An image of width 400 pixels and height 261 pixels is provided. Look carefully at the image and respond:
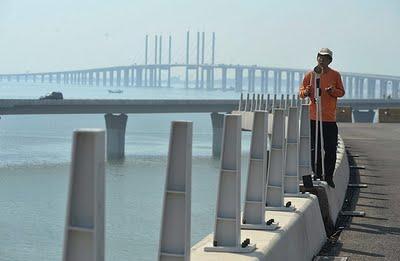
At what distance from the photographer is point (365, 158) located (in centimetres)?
2102

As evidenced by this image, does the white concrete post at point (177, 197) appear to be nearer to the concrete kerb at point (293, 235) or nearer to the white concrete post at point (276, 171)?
the concrete kerb at point (293, 235)

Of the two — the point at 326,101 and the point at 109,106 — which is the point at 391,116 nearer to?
the point at 109,106

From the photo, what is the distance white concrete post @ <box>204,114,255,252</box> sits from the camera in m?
6.05

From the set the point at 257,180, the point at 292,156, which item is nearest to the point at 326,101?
the point at 292,156

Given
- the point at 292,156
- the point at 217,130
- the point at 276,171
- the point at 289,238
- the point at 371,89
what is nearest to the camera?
the point at 289,238

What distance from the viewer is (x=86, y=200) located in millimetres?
3746

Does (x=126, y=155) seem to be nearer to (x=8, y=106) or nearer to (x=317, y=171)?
(x=8, y=106)

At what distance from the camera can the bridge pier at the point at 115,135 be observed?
272 ft

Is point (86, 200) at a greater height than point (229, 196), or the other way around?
point (86, 200)

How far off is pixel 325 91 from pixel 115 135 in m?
77.7

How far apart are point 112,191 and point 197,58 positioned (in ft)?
493

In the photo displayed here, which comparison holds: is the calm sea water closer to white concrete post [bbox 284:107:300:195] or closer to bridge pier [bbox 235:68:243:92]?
white concrete post [bbox 284:107:300:195]

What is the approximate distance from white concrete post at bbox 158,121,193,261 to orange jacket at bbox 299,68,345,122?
5801 millimetres

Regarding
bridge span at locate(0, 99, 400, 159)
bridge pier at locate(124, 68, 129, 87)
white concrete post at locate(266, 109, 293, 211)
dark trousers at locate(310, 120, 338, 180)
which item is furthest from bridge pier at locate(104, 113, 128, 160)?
bridge pier at locate(124, 68, 129, 87)
